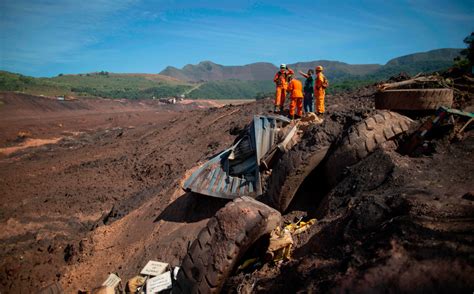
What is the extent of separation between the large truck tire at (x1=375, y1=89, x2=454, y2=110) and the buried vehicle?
2.37ft

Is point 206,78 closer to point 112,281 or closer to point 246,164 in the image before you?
point 246,164

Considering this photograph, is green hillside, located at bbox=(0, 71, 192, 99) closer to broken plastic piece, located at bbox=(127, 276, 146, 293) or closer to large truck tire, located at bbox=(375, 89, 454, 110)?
broken plastic piece, located at bbox=(127, 276, 146, 293)

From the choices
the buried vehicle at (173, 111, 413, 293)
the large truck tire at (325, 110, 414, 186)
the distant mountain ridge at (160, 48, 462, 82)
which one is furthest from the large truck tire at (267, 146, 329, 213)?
the distant mountain ridge at (160, 48, 462, 82)

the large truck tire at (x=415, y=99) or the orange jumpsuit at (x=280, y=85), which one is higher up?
the orange jumpsuit at (x=280, y=85)

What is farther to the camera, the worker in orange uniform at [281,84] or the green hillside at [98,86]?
the green hillside at [98,86]

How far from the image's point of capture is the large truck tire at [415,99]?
16.5 feet

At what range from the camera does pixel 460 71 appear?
10.2 metres

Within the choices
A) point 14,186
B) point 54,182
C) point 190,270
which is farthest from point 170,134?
point 190,270

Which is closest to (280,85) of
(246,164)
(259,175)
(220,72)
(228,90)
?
(246,164)

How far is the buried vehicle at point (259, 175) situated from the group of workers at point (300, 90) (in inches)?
93.4

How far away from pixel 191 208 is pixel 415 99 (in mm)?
4679

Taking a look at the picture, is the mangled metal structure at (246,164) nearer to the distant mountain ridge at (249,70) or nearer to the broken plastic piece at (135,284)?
the broken plastic piece at (135,284)

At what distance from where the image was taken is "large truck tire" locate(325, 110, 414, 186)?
4355 millimetres

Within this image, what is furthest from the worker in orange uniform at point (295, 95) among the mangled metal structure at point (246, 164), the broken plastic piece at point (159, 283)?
the broken plastic piece at point (159, 283)
